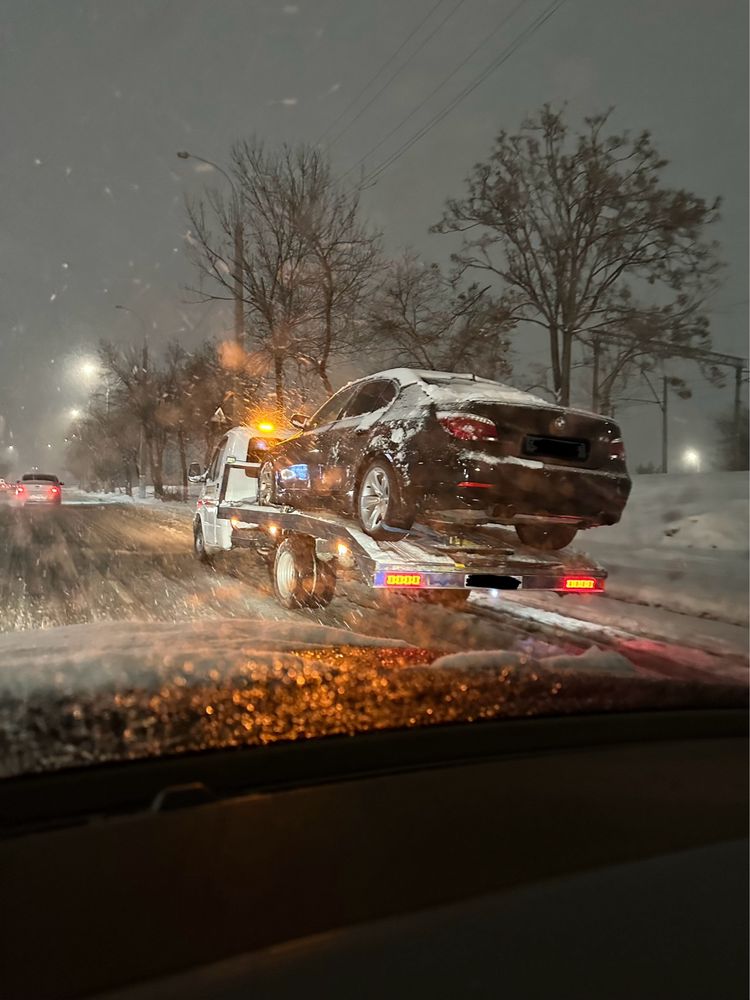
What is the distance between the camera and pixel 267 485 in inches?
391

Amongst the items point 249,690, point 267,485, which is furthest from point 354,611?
point 249,690

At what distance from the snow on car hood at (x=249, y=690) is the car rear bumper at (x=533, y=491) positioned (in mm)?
2369

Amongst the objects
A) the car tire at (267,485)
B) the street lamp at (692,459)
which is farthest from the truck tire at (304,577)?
the street lamp at (692,459)

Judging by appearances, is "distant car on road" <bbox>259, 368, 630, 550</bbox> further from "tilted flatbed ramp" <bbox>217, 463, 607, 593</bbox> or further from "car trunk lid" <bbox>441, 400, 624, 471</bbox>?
"tilted flatbed ramp" <bbox>217, 463, 607, 593</bbox>

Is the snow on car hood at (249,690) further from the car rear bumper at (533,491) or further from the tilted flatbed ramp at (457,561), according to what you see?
the car rear bumper at (533,491)

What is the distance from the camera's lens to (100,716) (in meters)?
2.74

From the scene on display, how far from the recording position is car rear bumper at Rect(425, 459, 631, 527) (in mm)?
6430

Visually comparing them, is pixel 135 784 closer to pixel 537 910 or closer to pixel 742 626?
pixel 537 910

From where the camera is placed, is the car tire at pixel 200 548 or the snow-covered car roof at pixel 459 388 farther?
the car tire at pixel 200 548

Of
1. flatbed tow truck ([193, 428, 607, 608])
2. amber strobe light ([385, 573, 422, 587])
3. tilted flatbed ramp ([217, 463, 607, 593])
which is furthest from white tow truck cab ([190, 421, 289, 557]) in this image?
amber strobe light ([385, 573, 422, 587])

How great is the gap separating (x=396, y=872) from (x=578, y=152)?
17.6 metres

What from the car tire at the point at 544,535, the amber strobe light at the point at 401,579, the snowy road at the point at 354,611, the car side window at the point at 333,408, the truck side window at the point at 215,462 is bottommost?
the snowy road at the point at 354,611

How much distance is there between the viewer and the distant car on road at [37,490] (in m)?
33.1

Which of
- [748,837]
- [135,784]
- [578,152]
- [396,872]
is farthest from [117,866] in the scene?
[578,152]
